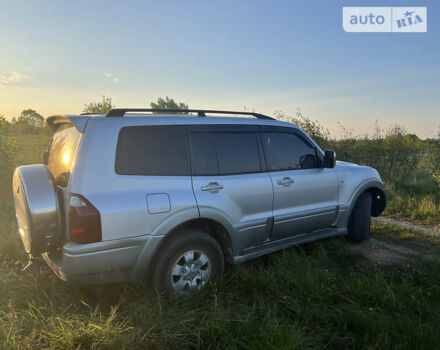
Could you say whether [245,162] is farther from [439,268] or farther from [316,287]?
[439,268]

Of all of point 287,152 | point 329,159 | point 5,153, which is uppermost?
point 5,153

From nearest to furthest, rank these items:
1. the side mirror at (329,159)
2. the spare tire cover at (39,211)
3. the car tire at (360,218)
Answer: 1. the spare tire cover at (39,211)
2. the side mirror at (329,159)
3. the car tire at (360,218)

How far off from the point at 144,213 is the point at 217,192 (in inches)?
31.1

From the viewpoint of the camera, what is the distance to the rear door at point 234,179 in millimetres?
3293

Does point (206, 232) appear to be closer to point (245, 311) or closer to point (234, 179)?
point (234, 179)

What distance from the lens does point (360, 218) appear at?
4941mm

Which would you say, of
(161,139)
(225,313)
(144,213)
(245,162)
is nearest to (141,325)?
(225,313)

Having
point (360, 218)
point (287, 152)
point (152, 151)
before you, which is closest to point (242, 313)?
point (152, 151)

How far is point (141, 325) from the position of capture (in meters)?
2.49

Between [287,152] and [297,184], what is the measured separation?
1.32 feet

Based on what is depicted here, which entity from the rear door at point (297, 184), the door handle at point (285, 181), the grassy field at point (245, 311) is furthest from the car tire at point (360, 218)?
the door handle at point (285, 181)

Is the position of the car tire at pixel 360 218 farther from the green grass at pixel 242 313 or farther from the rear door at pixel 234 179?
the rear door at pixel 234 179

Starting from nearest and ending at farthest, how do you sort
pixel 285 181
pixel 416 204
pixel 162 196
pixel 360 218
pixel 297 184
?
1. pixel 162 196
2. pixel 285 181
3. pixel 297 184
4. pixel 360 218
5. pixel 416 204

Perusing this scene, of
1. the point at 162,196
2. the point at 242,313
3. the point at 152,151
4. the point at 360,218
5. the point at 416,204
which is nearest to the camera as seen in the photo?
the point at 242,313
